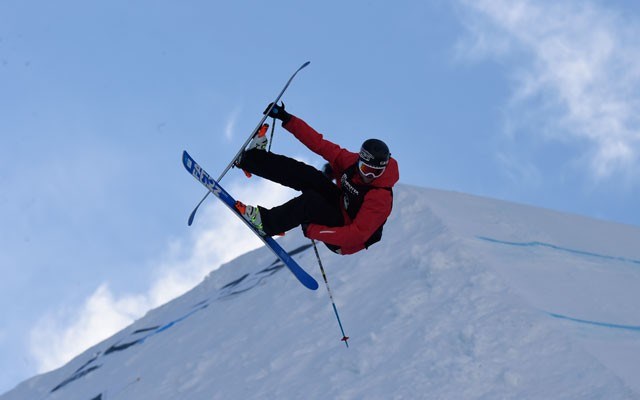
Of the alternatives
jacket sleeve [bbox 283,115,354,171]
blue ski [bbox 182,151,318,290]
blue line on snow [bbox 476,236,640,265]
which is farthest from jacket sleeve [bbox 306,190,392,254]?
blue line on snow [bbox 476,236,640,265]

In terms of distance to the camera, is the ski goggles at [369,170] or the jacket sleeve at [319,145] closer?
the ski goggles at [369,170]

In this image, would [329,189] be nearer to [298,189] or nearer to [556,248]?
[298,189]

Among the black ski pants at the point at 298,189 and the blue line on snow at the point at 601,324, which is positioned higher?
the black ski pants at the point at 298,189

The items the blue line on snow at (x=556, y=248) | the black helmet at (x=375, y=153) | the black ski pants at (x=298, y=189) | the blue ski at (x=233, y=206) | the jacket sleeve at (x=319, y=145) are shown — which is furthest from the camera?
the blue line on snow at (x=556, y=248)

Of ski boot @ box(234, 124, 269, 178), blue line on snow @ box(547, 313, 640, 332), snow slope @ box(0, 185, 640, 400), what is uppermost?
ski boot @ box(234, 124, 269, 178)

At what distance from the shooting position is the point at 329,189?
26.6ft

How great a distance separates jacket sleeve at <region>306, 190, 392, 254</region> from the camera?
7508mm

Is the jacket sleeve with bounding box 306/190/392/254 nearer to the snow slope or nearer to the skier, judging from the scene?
the skier

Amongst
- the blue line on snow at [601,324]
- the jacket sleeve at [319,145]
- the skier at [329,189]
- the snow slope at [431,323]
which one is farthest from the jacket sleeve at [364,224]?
the blue line on snow at [601,324]

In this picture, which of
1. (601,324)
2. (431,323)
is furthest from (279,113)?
(601,324)

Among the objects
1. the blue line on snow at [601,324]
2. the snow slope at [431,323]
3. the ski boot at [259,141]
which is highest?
the ski boot at [259,141]

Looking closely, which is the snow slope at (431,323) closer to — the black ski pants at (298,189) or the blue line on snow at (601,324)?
the blue line on snow at (601,324)

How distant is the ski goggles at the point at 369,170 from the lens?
24.3ft

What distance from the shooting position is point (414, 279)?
952 centimetres
